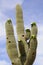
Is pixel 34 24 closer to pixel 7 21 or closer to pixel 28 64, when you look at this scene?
pixel 7 21

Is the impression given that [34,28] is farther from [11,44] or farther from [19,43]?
[11,44]

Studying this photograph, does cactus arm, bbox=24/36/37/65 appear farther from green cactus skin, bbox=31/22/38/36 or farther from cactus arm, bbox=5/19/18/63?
green cactus skin, bbox=31/22/38/36

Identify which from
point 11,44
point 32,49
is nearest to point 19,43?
point 11,44

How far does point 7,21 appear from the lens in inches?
372

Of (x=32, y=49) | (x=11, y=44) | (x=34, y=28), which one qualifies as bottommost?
(x=32, y=49)

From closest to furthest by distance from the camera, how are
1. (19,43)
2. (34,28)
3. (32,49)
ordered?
(32,49), (19,43), (34,28)

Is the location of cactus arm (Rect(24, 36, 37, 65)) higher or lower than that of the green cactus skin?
lower

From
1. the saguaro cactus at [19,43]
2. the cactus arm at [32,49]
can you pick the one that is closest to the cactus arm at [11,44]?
the saguaro cactus at [19,43]

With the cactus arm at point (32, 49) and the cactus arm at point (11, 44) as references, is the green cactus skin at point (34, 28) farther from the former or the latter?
the cactus arm at point (32, 49)

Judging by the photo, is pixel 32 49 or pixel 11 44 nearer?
pixel 32 49

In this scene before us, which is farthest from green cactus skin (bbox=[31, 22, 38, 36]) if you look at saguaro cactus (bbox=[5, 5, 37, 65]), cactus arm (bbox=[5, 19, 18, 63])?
cactus arm (bbox=[5, 19, 18, 63])

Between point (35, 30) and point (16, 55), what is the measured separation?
4.60 feet

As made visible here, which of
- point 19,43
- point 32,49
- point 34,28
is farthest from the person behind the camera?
point 34,28

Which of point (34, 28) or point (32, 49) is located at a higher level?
point (34, 28)
